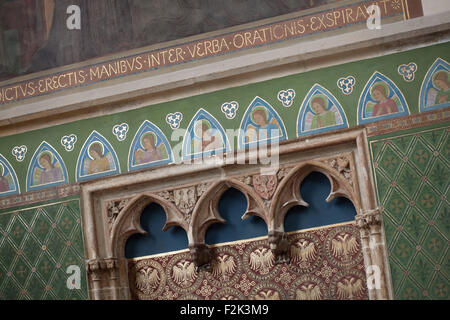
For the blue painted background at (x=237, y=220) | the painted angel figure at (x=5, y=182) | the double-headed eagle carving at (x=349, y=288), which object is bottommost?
the double-headed eagle carving at (x=349, y=288)

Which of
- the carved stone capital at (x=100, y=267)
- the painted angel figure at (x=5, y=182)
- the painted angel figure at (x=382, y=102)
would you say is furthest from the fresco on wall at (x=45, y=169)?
the painted angel figure at (x=382, y=102)

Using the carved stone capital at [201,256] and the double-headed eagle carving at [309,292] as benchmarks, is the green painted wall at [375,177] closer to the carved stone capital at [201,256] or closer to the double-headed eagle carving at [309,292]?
the double-headed eagle carving at [309,292]

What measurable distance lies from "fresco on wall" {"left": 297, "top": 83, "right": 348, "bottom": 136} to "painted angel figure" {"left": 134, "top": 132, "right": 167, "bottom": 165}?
4.69 ft

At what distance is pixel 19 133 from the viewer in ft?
30.2

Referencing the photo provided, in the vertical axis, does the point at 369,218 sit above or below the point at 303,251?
above

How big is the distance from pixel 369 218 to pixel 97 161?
2.91 m

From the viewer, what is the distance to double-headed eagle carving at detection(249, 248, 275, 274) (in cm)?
830

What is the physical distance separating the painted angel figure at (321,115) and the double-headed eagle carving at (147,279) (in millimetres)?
2162

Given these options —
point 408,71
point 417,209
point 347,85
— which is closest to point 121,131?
point 347,85

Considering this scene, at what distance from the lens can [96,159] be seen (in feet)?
29.1

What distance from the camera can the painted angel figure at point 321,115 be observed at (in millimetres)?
8141

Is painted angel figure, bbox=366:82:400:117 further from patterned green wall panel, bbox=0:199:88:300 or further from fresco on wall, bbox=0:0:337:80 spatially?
patterned green wall panel, bbox=0:199:88:300

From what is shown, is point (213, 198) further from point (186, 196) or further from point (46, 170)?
point (46, 170)
